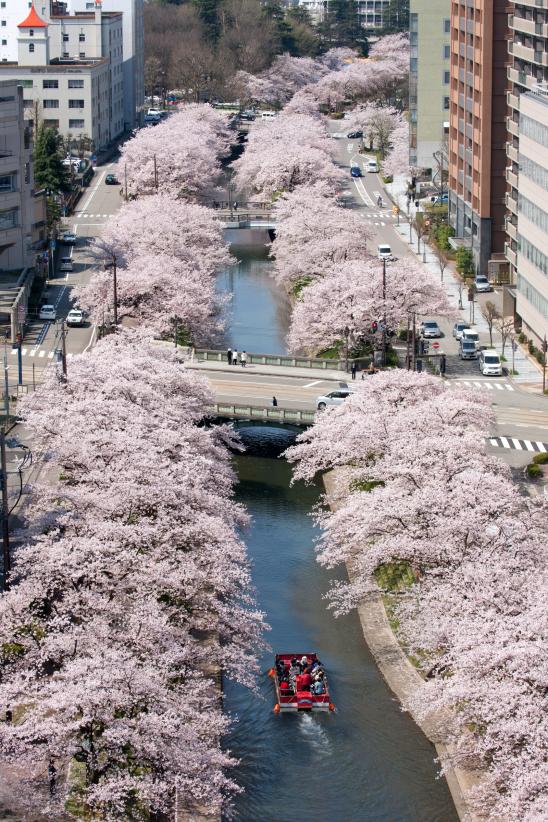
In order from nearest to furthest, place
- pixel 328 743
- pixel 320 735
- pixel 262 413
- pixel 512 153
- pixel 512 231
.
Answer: pixel 328 743, pixel 320 735, pixel 262 413, pixel 512 231, pixel 512 153

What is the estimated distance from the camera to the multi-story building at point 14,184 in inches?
2948

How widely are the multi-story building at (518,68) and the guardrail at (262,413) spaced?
20840 millimetres

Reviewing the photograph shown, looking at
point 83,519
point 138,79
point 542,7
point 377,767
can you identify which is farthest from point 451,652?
point 138,79

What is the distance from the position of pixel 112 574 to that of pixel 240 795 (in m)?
5.48

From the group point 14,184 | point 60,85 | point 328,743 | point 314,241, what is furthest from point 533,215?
point 60,85

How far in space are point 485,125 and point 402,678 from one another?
47062mm

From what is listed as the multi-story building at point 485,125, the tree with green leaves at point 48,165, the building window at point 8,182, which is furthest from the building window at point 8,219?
the multi-story building at point 485,125

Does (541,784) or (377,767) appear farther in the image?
(377,767)

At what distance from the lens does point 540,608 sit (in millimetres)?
29922

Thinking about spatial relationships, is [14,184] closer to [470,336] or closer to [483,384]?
[470,336]

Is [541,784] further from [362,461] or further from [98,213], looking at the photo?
[98,213]

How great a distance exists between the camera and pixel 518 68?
73.0 meters

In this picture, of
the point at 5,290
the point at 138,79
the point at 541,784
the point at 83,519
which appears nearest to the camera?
the point at 541,784

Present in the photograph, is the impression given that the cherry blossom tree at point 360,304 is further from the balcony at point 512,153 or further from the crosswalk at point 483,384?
the balcony at point 512,153
